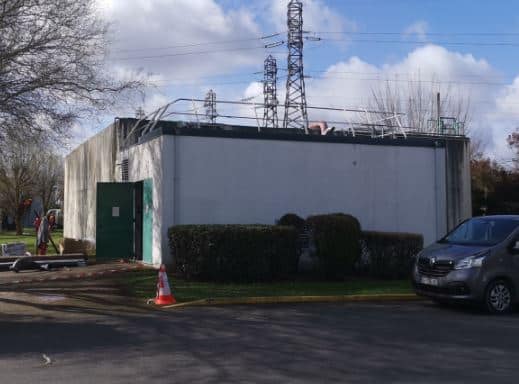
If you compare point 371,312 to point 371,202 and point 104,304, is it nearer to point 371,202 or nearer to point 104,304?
point 104,304

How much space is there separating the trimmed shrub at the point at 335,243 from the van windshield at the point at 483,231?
3080mm

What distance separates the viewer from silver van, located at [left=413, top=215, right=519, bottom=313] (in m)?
11.9

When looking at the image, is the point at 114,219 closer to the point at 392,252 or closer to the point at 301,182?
the point at 301,182

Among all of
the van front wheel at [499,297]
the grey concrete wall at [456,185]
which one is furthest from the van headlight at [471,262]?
the grey concrete wall at [456,185]

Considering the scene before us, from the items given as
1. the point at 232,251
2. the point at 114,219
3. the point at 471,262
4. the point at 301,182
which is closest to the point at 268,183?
the point at 301,182

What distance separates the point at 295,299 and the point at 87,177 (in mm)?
17357

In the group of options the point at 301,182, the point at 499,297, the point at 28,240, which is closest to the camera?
the point at 499,297

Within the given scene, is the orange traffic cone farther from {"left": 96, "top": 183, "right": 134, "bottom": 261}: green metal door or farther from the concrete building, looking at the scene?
{"left": 96, "top": 183, "right": 134, "bottom": 261}: green metal door

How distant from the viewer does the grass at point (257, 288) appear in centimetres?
1373

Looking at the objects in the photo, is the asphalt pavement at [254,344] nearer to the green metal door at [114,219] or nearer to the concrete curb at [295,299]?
the concrete curb at [295,299]

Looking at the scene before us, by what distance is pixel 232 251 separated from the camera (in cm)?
1531

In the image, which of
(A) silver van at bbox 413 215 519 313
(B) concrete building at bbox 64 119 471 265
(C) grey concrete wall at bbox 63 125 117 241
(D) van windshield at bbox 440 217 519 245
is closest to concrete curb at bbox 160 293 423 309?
(A) silver van at bbox 413 215 519 313

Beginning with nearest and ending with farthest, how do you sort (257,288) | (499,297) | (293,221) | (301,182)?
(499,297) → (257,288) → (293,221) → (301,182)

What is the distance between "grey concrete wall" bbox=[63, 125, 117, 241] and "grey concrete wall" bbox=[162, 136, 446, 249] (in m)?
6.49
